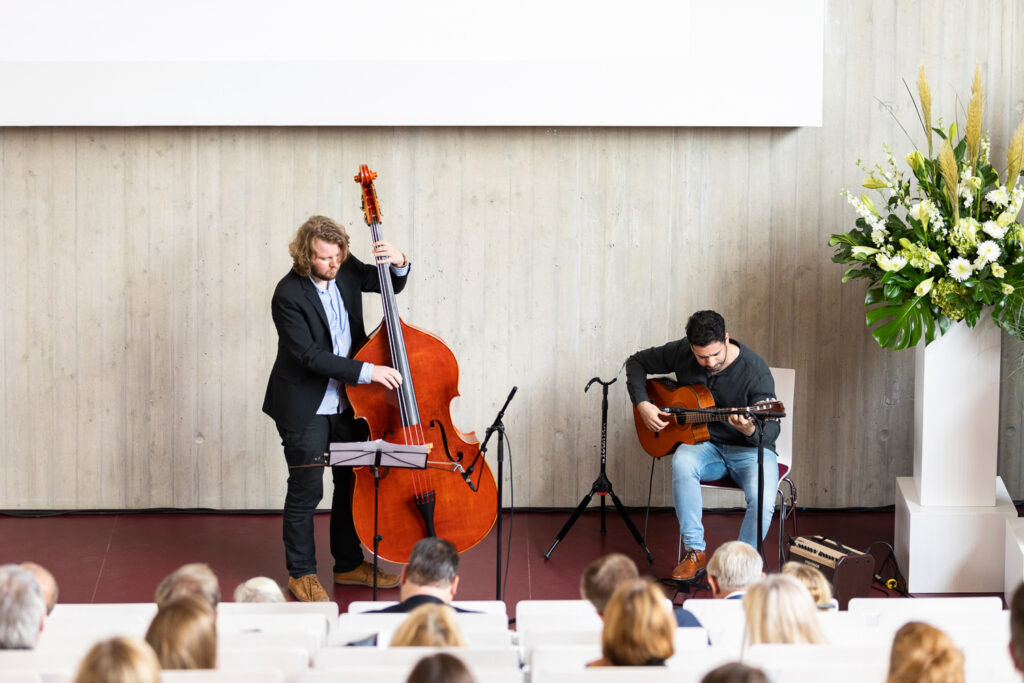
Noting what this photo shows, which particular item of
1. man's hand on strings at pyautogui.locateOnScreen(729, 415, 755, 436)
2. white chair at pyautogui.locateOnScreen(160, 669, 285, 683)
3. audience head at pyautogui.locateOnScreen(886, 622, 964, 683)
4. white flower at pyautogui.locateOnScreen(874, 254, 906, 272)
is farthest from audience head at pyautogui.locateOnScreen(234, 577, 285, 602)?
white flower at pyautogui.locateOnScreen(874, 254, 906, 272)

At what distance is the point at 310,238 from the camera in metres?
4.34

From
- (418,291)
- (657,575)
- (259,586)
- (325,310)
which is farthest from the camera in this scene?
(418,291)

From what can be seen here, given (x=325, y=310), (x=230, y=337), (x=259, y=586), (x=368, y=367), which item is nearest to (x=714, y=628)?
(x=259, y=586)

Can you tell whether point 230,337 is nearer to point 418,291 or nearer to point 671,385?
point 418,291

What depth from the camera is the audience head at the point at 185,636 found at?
2381 mm

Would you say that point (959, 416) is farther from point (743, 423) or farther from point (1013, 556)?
point (743, 423)

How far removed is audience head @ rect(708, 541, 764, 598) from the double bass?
4.21 ft

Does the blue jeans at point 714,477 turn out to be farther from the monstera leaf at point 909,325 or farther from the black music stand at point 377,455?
the black music stand at point 377,455

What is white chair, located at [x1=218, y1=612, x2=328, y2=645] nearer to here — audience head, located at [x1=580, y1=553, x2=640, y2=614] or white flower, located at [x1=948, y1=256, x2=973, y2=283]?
audience head, located at [x1=580, y1=553, x2=640, y2=614]

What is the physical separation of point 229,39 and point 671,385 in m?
2.66

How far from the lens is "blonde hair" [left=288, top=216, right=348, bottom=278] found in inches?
170

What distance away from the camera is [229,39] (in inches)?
204

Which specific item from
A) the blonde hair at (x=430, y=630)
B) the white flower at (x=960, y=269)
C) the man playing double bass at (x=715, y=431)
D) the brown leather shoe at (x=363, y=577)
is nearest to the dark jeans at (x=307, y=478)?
the brown leather shoe at (x=363, y=577)

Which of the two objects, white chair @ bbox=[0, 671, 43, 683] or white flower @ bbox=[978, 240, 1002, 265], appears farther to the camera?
white flower @ bbox=[978, 240, 1002, 265]
